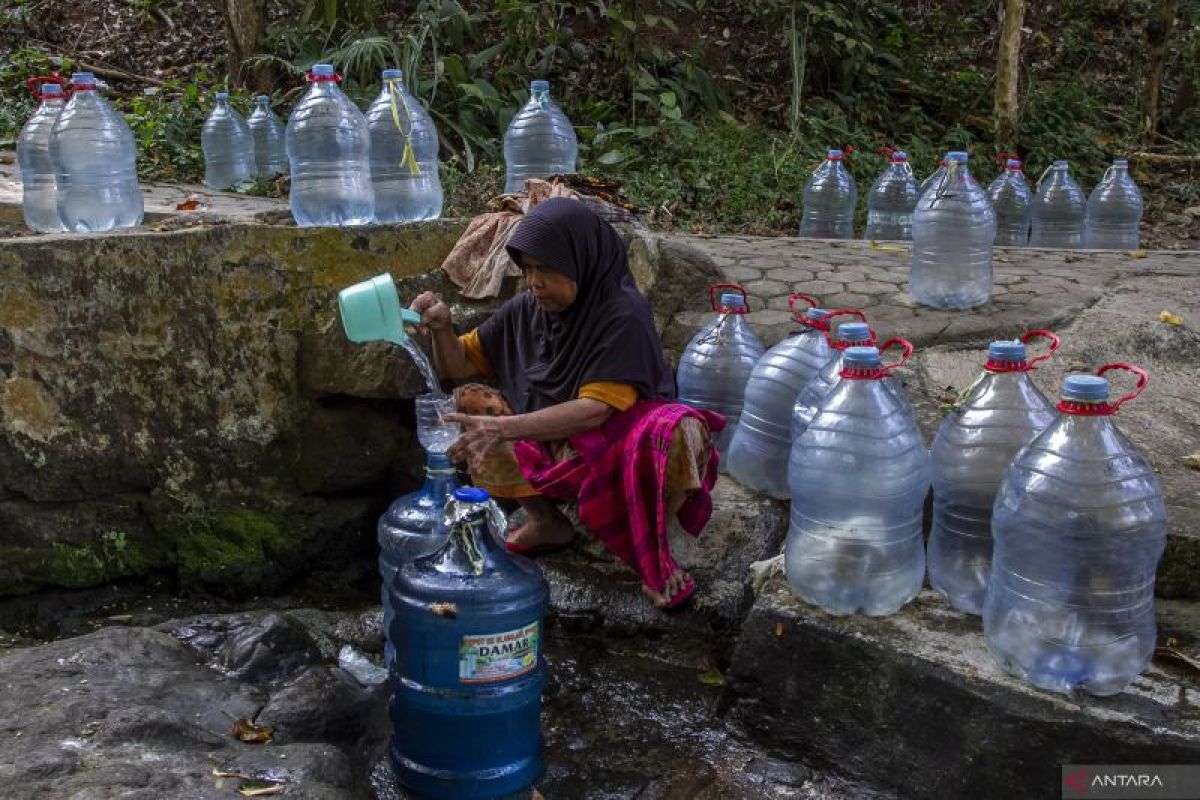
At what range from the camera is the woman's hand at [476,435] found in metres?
3.02

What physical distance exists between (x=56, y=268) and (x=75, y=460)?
66 centimetres

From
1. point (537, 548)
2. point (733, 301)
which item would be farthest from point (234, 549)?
point (733, 301)

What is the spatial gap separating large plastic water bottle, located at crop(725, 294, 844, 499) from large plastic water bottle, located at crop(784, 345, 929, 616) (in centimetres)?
86

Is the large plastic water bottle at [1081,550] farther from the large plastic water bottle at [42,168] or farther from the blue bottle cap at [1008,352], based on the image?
the large plastic water bottle at [42,168]

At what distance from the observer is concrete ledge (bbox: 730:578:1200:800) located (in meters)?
2.38

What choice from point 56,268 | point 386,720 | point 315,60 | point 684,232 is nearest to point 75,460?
point 56,268

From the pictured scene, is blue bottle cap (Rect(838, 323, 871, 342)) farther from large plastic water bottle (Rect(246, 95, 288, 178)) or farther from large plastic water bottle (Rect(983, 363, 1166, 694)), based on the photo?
large plastic water bottle (Rect(246, 95, 288, 178))

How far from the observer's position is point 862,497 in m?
2.82

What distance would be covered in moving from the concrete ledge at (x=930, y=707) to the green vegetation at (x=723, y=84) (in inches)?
172

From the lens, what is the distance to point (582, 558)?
3777 mm

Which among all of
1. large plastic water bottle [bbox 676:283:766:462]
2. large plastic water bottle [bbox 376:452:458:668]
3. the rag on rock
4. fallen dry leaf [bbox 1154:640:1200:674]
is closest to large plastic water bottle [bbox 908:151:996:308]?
large plastic water bottle [bbox 676:283:766:462]

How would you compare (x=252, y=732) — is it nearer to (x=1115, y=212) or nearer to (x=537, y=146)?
(x=537, y=146)

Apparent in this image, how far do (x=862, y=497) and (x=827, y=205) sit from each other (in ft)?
17.7

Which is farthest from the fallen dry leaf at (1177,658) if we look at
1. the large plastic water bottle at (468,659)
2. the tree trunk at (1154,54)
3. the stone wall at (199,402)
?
the tree trunk at (1154,54)
